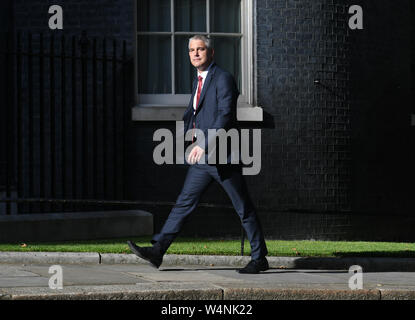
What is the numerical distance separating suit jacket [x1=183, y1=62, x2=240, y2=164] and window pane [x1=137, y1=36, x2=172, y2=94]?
14.3 ft

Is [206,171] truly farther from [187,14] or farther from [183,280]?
[187,14]

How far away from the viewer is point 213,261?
8867 mm

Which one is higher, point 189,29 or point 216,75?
point 189,29

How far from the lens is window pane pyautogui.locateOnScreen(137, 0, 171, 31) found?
12133mm

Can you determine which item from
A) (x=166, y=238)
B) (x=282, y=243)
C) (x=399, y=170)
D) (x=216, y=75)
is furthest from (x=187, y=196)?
(x=399, y=170)

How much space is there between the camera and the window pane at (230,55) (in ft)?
40.5

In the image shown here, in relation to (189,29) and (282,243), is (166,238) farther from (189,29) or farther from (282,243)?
(189,29)

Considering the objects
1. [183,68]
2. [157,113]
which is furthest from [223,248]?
[183,68]

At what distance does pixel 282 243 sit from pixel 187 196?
345 cm

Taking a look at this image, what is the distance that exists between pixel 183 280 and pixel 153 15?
5.71 meters

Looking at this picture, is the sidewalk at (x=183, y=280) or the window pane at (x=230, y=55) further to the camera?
the window pane at (x=230, y=55)

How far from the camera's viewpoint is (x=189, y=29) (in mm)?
12234

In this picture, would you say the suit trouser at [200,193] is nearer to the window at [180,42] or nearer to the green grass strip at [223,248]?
the green grass strip at [223,248]

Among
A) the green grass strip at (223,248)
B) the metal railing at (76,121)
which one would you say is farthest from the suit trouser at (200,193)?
the metal railing at (76,121)
